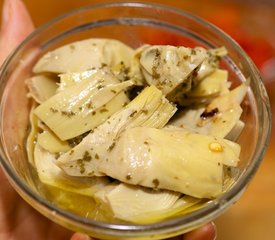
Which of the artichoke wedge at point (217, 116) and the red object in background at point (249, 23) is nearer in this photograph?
the artichoke wedge at point (217, 116)

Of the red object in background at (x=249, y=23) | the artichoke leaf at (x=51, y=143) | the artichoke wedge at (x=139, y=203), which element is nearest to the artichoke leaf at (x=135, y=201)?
the artichoke wedge at (x=139, y=203)

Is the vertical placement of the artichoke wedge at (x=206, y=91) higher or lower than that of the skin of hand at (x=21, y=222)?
higher

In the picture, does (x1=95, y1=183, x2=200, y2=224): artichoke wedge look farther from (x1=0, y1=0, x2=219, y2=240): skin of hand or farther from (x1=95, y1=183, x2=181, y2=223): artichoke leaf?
(x1=0, y1=0, x2=219, y2=240): skin of hand

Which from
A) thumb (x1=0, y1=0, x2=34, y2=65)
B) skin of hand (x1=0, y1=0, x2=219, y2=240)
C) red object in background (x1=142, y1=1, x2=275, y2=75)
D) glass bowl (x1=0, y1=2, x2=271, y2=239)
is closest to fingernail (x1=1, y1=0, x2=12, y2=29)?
thumb (x1=0, y1=0, x2=34, y2=65)

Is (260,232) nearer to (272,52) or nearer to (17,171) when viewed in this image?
(272,52)

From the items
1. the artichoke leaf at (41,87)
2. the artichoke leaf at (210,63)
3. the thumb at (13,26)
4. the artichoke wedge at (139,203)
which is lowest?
the artichoke wedge at (139,203)

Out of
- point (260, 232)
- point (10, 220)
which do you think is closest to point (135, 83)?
point (10, 220)

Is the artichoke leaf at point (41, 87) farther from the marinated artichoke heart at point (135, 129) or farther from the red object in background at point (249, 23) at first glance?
the red object in background at point (249, 23)
